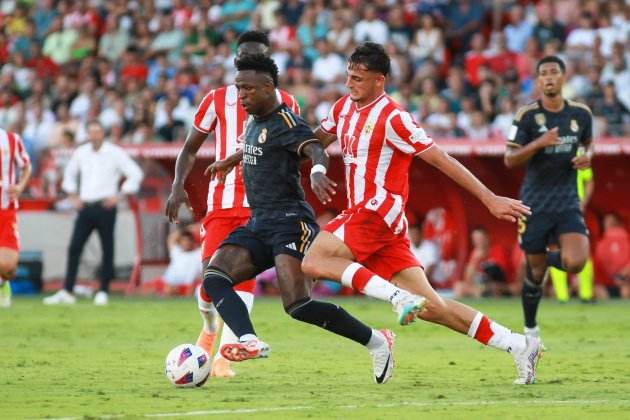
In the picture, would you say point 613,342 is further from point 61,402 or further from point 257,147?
point 61,402

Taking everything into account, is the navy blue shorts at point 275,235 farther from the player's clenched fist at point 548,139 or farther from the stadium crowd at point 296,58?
the stadium crowd at point 296,58

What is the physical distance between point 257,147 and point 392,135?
3.10 ft

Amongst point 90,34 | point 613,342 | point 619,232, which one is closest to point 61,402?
point 613,342

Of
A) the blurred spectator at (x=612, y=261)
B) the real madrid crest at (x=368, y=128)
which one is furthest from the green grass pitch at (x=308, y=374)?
the blurred spectator at (x=612, y=261)

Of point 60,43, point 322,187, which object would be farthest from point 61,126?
point 322,187

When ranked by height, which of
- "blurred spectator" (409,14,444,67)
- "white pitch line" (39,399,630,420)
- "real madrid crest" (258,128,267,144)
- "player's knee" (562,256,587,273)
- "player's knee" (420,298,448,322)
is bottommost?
"white pitch line" (39,399,630,420)

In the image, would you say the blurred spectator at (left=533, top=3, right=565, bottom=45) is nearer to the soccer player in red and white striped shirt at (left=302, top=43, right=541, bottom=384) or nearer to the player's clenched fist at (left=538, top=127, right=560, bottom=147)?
the player's clenched fist at (left=538, top=127, right=560, bottom=147)

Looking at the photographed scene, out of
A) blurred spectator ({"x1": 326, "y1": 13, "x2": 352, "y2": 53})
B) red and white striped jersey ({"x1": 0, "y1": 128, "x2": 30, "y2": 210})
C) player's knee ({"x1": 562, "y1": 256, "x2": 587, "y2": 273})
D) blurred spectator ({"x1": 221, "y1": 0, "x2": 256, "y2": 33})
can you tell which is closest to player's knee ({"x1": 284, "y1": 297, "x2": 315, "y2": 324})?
player's knee ({"x1": 562, "y1": 256, "x2": 587, "y2": 273})

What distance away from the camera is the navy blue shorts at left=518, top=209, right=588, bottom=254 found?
42.2 feet

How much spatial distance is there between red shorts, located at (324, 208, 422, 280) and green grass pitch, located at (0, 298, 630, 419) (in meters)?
0.83

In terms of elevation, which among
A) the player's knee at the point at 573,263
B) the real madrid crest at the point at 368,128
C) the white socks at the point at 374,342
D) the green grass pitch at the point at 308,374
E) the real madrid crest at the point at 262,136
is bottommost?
the green grass pitch at the point at 308,374

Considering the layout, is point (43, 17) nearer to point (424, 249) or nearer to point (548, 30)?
point (548, 30)

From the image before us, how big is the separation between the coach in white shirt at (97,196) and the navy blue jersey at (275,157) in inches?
419

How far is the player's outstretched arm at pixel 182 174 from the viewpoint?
1034cm
